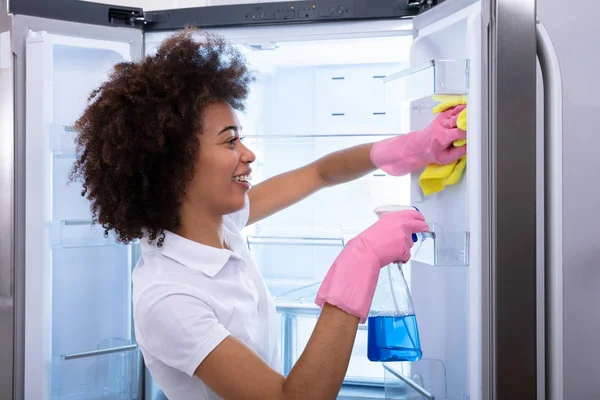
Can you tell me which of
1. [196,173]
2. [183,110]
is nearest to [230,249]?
[196,173]

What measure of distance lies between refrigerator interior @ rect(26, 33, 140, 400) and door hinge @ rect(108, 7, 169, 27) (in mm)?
67

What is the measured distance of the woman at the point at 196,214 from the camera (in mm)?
1041

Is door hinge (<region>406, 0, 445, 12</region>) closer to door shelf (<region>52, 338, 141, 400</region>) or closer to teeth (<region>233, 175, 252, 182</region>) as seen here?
teeth (<region>233, 175, 252, 182</region>)

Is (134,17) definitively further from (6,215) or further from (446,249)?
(446,249)

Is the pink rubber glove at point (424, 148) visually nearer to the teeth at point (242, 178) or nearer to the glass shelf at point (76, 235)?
the teeth at point (242, 178)

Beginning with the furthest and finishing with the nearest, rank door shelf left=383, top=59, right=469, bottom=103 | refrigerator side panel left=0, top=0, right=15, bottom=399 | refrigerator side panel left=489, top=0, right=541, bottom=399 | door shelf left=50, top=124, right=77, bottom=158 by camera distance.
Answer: door shelf left=50, top=124, right=77, bottom=158, refrigerator side panel left=0, top=0, right=15, bottom=399, door shelf left=383, top=59, right=469, bottom=103, refrigerator side panel left=489, top=0, right=541, bottom=399

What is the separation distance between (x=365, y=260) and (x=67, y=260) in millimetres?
1044

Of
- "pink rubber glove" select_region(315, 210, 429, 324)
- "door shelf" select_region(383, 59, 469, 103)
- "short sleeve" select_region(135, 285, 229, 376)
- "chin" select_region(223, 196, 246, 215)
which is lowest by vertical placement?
"short sleeve" select_region(135, 285, 229, 376)

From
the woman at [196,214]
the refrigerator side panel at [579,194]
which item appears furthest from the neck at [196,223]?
the refrigerator side panel at [579,194]

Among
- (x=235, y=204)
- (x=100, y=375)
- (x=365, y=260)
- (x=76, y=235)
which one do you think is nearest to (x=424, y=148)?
(x=365, y=260)

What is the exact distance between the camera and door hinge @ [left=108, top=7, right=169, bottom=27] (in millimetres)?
1636

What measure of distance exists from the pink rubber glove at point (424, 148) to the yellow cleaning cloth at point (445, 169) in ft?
0.04

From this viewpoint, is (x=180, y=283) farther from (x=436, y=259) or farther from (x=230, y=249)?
(x=436, y=259)

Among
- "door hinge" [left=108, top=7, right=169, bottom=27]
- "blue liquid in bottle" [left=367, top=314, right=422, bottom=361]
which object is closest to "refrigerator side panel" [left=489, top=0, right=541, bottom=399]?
"blue liquid in bottle" [left=367, top=314, right=422, bottom=361]
